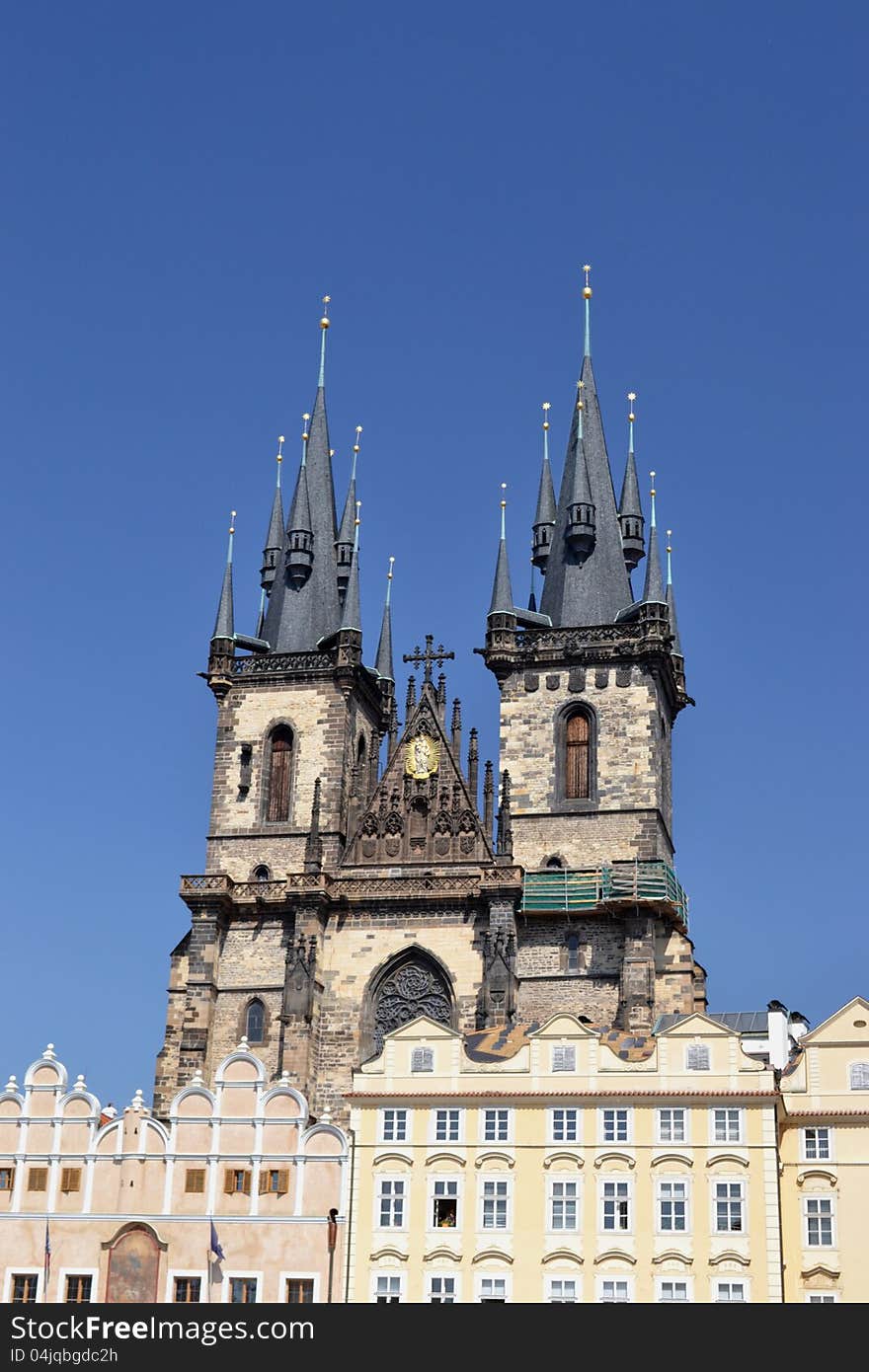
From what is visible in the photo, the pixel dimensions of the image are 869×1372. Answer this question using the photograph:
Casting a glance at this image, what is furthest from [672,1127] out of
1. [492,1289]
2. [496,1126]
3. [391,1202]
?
[391,1202]

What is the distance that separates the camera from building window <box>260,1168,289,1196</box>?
4603 cm

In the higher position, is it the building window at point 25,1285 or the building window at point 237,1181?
the building window at point 237,1181

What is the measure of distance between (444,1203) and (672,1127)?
205 inches

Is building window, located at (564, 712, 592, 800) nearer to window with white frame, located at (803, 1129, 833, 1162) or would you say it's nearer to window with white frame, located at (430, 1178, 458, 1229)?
window with white frame, located at (803, 1129, 833, 1162)

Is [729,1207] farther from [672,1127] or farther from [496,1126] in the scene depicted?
[496,1126]

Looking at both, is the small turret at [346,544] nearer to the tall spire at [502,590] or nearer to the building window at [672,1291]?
the tall spire at [502,590]

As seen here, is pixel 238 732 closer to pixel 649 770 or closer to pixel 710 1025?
pixel 649 770

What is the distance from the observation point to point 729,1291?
4309cm

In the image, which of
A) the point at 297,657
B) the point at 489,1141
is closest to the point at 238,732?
the point at 297,657

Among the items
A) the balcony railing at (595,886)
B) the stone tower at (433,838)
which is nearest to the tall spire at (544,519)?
the stone tower at (433,838)

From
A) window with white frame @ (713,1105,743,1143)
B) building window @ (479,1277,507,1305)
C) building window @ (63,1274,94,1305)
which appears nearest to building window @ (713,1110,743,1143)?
window with white frame @ (713,1105,743,1143)

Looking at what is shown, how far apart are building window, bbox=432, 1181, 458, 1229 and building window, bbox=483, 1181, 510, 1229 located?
64 centimetres

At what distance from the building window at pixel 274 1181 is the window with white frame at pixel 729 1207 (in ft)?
31.1

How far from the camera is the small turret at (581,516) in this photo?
68688 millimetres
